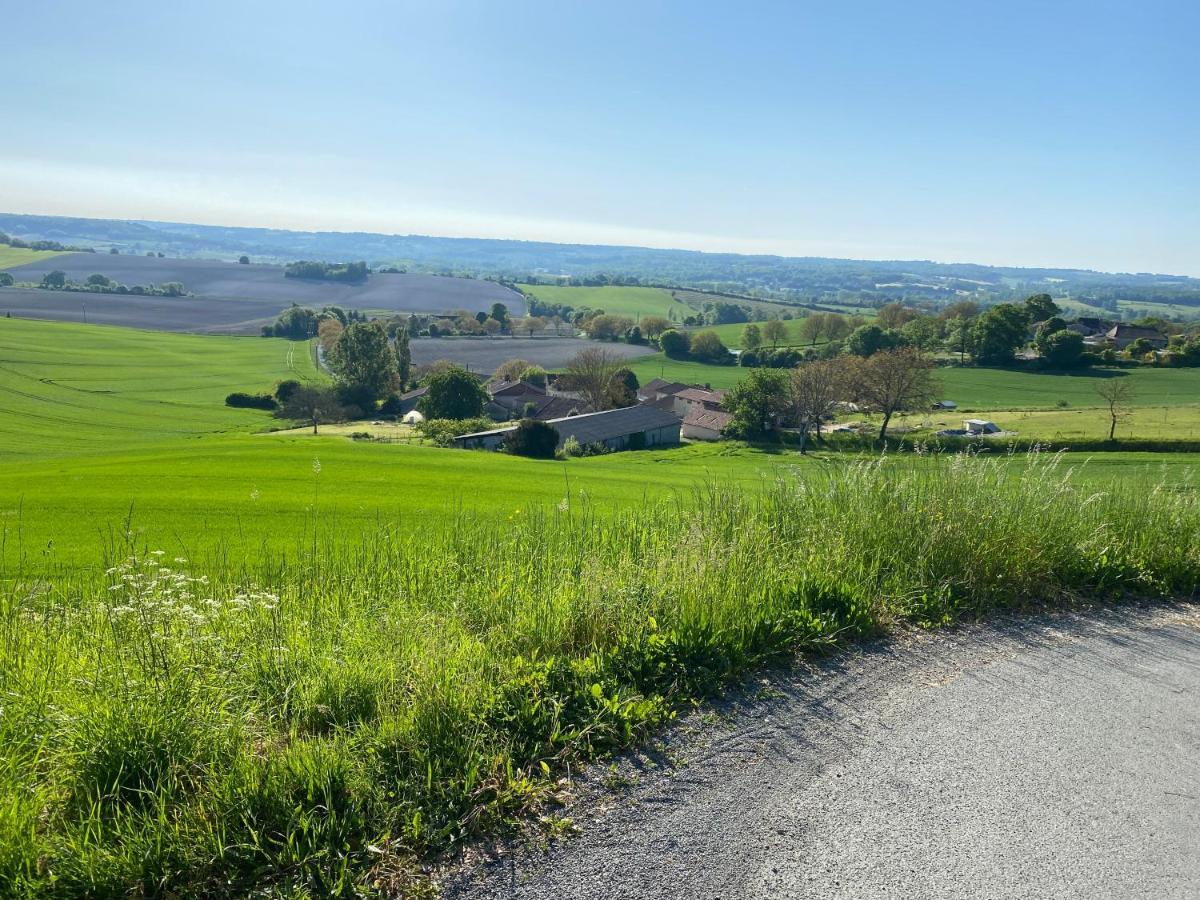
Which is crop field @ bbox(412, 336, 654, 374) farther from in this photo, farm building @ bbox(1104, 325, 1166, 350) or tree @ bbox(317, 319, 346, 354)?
farm building @ bbox(1104, 325, 1166, 350)

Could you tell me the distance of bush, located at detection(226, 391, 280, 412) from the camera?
6644 centimetres

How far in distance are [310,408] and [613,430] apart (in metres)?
25.7

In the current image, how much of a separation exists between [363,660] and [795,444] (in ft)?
171

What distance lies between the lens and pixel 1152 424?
1972 inches

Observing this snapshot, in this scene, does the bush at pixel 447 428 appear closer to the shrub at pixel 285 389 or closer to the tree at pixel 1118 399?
the shrub at pixel 285 389

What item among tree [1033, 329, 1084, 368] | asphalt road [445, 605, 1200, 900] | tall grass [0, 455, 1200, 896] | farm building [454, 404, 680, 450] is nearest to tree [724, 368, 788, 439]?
farm building [454, 404, 680, 450]

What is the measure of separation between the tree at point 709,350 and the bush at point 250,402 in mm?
56084

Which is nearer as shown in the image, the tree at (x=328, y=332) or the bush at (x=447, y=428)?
the bush at (x=447, y=428)

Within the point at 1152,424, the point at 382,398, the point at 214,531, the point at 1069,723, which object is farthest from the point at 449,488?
the point at 382,398

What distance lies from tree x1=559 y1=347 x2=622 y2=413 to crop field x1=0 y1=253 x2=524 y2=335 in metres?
65.0

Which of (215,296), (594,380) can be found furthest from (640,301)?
(594,380)

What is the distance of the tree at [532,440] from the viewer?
4709 cm

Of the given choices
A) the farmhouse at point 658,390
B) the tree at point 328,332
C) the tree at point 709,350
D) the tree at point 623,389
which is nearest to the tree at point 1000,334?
the tree at point 709,350

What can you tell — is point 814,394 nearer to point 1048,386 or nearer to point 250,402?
point 1048,386
